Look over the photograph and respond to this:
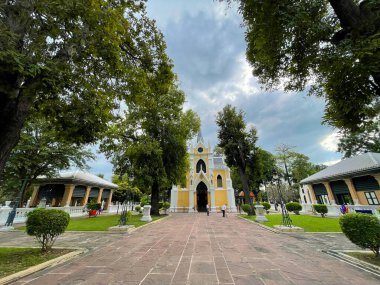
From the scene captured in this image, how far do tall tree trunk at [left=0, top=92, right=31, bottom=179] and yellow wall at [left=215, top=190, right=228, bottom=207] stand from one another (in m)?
32.7

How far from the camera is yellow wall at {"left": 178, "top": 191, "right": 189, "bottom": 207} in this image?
33938 mm

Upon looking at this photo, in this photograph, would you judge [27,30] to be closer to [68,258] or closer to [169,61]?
[169,61]

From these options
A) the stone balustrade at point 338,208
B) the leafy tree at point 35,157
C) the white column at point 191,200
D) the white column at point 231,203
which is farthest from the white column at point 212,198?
the leafy tree at point 35,157

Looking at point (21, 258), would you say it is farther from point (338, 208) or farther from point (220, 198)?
point (220, 198)

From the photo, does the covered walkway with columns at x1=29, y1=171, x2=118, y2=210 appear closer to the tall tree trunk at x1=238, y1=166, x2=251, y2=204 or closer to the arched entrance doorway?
the arched entrance doorway

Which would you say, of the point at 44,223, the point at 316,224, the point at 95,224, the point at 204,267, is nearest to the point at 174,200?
the point at 95,224

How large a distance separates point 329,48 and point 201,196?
33.3 metres

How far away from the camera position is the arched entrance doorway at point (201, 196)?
34656 mm

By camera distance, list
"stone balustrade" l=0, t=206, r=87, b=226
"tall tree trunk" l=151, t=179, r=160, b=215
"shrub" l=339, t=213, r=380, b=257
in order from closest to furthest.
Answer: "shrub" l=339, t=213, r=380, b=257 < "stone balustrade" l=0, t=206, r=87, b=226 < "tall tree trunk" l=151, t=179, r=160, b=215

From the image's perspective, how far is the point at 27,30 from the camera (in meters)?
4.64

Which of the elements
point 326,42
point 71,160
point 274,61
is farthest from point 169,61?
point 71,160

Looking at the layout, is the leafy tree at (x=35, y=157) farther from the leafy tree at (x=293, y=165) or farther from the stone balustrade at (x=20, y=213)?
the leafy tree at (x=293, y=165)

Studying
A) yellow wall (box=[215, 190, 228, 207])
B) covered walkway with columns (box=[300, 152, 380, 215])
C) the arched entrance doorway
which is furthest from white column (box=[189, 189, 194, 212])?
covered walkway with columns (box=[300, 152, 380, 215])

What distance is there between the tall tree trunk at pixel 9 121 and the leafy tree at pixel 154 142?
11.8 metres
